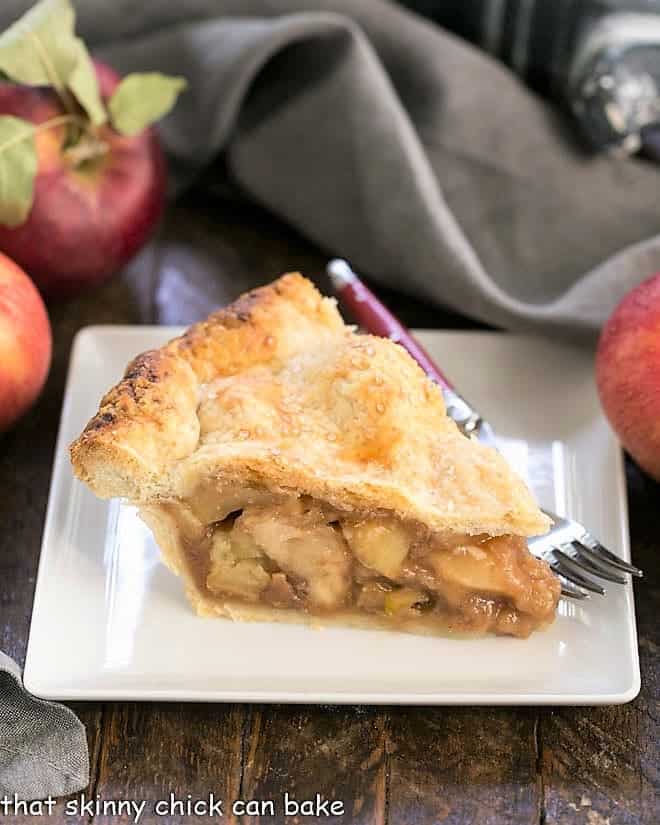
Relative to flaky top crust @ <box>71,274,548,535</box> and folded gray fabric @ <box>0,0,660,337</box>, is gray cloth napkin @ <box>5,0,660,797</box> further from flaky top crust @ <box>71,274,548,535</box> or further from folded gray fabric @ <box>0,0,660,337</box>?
flaky top crust @ <box>71,274,548,535</box>

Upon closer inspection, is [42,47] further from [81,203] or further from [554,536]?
[554,536]

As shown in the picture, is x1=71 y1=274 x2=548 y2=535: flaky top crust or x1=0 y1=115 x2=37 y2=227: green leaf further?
x1=0 y1=115 x2=37 y2=227: green leaf

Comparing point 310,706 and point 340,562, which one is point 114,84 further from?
point 310,706

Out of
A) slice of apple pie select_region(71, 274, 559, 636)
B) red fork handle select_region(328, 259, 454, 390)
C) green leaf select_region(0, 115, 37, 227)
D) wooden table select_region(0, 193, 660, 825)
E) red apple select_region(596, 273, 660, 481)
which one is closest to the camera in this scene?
wooden table select_region(0, 193, 660, 825)

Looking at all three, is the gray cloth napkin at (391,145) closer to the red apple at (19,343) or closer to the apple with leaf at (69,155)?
the apple with leaf at (69,155)

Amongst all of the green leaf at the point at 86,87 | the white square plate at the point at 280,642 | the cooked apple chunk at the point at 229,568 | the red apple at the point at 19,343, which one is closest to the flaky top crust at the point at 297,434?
the cooked apple chunk at the point at 229,568

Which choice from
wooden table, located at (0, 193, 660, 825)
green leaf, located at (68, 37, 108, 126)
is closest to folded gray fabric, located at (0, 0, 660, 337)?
green leaf, located at (68, 37, 108, 126)

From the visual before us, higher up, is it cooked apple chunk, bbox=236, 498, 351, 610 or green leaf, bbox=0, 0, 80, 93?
green leaf, bbox=0, 0, 80, 93

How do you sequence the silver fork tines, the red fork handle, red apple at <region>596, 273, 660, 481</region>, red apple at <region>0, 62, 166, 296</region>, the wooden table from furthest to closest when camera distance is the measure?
red apple at <region>0, 62, 166, 296</region> < the red fork handle < red apple at <region>596, 273, 660, 481</region> < the silver fork tines < the wooden table
